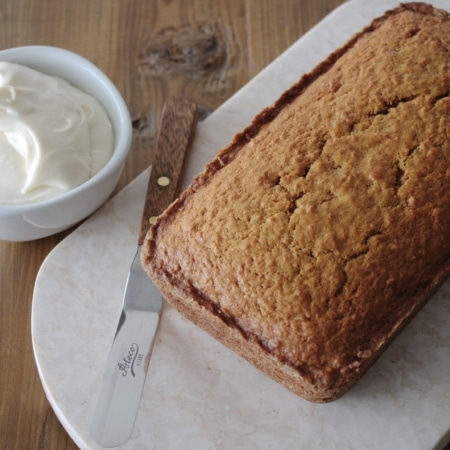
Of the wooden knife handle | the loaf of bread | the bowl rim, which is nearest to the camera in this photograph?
the loaf of bread

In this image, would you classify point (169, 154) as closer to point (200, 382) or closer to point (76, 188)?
point (76, 188)

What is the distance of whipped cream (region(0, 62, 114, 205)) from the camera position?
193 centimetres

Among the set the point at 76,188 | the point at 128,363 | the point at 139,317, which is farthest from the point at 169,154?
the point at 128,363

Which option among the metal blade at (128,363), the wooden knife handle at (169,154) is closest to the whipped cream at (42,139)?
the wooden knife handle at (169,154)

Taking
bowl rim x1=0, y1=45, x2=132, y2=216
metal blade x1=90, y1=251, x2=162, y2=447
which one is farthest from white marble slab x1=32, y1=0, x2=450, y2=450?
bowl rim x1=0, y1=45, x2=132, y2=216

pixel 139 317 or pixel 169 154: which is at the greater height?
pixel 169 154

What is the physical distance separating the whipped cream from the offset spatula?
0.62ft

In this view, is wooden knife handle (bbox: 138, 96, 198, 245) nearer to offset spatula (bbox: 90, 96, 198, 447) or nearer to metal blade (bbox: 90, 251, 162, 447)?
offset spatula (bbox: 90, 96, 198, 447)

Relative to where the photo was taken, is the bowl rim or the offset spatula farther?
the bowl rim

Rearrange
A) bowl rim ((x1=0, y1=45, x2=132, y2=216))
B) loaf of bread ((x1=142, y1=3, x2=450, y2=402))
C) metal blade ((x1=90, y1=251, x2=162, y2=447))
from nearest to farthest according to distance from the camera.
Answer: loaf of bread ((x1=142, y1=3, x2=450, y2=402)) → metal blade ((x1=90, y1=251, x2=162, y2=447)) → bowl rim ((x1=0, y1=45, x2=132, y2=216))

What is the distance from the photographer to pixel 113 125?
7.02 feet

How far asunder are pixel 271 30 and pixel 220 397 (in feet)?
4.88

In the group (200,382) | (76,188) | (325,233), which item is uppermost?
(325,233)

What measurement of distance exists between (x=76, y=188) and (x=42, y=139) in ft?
0.55
